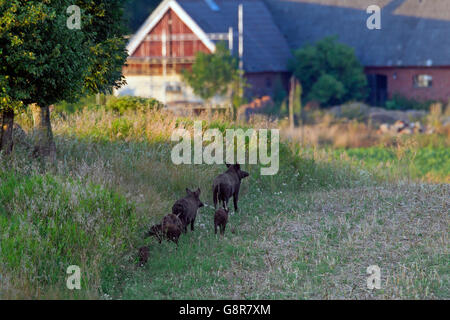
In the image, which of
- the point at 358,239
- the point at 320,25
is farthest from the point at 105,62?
the point at 320,25

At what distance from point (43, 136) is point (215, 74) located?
77.5 ft

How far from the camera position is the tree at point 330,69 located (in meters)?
41.8

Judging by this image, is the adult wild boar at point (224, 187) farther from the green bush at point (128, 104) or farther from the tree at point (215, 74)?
the tree at point (215, 74)

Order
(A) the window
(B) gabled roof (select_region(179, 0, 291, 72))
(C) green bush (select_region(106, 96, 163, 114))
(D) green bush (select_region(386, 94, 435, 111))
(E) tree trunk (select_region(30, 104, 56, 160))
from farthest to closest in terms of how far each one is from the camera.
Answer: (A) the window
(B) gabled roof (select_region(179, 0, 291, 72))
(D) green bush (select_region(386, 94, 435, 111))
(C) green bush (select_region(106, 96, 163, 114))
(E) tree trunk (select_region(30, 104, 56, 160))

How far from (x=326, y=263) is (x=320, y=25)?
39.6m

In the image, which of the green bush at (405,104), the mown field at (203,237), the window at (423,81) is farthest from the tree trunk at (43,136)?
the window at (423,81)

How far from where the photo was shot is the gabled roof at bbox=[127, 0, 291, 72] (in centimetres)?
4131

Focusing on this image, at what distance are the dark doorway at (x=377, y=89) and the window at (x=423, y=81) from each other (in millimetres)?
2517

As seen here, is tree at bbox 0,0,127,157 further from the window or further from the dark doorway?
the dark doorway

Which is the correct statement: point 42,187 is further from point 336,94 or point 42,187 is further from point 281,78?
point 281,78

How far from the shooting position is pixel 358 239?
37.6 ft

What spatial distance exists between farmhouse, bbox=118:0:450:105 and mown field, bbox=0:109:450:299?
2604 centimetres

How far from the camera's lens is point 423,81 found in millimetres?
43500

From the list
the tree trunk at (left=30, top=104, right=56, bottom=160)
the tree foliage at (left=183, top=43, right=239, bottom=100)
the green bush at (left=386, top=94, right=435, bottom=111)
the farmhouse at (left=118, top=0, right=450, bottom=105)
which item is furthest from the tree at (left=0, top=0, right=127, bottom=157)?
the green bush at (left=386, top=94, right=435, bottom=111)
